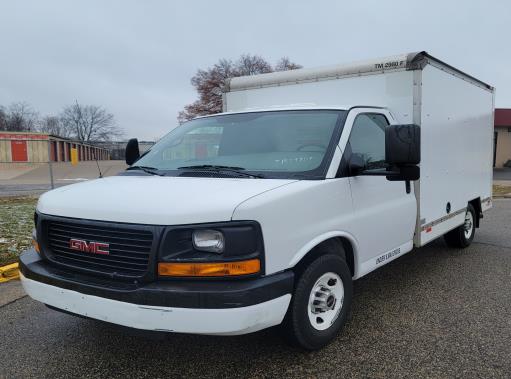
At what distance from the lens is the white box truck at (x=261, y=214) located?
262 cm

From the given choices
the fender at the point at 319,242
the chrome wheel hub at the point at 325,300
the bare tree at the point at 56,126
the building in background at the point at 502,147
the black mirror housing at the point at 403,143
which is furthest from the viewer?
the bare tree at the point at 56,126

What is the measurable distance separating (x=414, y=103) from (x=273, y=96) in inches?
67.4

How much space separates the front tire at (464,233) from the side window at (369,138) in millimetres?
2883

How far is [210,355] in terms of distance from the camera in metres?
3.26

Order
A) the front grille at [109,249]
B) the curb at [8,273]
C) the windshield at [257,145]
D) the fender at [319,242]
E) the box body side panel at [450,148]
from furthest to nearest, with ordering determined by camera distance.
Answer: the curb at [8,273] < the box body side panel at [450,148] < the windshield at [257,145] < the fender at [319,242] < the front grille at [109,249]

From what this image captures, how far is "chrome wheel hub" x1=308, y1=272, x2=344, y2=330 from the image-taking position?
10.6 ft

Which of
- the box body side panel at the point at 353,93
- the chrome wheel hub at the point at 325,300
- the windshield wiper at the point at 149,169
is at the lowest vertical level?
the chrome wheel hub at the point at 325,300

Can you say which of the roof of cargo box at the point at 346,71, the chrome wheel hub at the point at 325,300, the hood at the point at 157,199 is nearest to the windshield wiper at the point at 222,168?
the hood at the point at 157,199

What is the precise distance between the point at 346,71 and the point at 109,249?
10.6ft

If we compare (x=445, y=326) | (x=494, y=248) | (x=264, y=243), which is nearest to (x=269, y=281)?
(x=264, y=243)

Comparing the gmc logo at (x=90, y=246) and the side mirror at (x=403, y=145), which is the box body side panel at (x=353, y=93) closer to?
the side mirror at (x=403, y=145)

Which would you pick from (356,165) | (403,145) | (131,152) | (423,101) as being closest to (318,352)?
(356,165)

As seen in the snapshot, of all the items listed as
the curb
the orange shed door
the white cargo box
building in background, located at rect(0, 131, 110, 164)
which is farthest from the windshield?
the orange shed door

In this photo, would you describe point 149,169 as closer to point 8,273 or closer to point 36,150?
point 8,273
